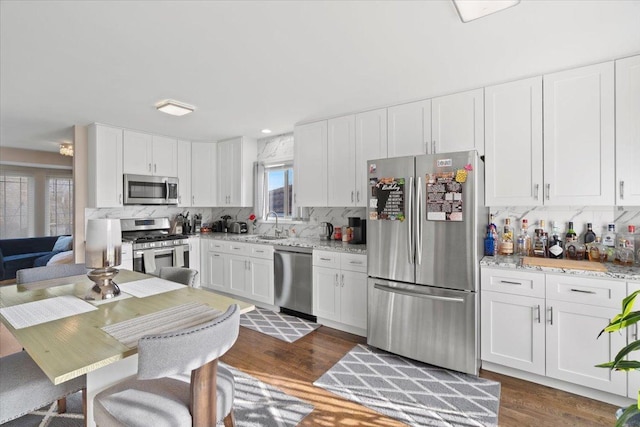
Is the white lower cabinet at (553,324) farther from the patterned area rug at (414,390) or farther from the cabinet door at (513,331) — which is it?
the patterned area rug at (414,390)

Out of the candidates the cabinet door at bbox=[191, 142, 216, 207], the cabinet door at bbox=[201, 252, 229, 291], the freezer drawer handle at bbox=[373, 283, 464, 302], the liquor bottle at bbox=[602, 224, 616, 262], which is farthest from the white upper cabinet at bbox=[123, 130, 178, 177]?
the liquor bottle at bbox=[602, 224, 616, 262]

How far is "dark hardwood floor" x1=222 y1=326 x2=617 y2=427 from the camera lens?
1943mm

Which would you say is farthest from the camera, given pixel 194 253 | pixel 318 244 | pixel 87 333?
pixel 194 253

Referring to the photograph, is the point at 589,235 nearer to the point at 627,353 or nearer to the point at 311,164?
the point at 627,353

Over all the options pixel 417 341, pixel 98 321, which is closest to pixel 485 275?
pixel 417 341

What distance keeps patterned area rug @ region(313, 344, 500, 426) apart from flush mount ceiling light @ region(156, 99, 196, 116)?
288 cm

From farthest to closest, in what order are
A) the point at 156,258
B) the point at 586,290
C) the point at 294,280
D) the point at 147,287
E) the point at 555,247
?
the point at 156,258 < the point at 294,280 < the point at 555,247 < the point at 586,290 < the point at 147,287

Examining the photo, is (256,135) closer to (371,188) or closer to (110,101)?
(110,101)

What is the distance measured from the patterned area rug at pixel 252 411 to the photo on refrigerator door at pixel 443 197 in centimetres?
169

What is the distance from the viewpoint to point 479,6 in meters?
1.63

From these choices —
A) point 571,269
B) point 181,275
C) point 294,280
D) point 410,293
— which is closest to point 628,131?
point 571,269

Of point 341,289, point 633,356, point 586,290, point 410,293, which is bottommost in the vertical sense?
point 633,356

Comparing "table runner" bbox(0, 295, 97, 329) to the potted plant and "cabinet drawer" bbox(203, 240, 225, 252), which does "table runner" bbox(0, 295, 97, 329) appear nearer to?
the potted plant

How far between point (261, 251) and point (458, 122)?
263cm
